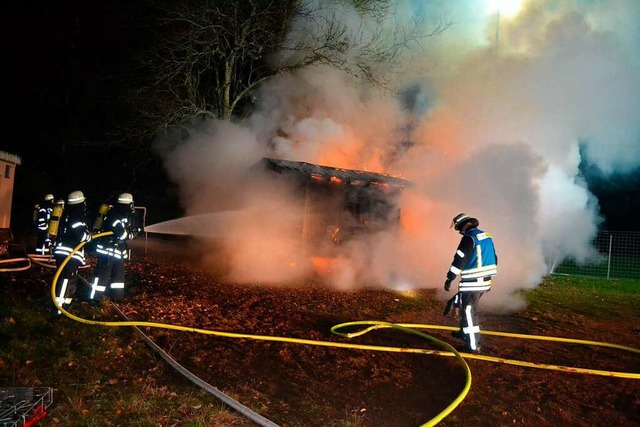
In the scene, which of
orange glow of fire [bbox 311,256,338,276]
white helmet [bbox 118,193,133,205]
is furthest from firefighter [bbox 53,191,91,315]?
orange glow of fire [bbox 311,256,338,276]

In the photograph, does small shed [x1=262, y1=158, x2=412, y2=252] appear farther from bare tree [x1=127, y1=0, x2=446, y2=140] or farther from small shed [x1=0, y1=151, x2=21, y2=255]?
small shed [x1=0, y1=151, x2=21, y2=255]

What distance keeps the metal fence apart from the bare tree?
34.2ft

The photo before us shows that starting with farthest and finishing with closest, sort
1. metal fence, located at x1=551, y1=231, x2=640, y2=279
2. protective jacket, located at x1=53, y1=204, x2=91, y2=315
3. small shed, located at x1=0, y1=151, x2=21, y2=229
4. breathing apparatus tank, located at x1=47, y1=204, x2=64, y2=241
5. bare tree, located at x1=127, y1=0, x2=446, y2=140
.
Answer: metal fence, located at x1=551, y1=231, x2=640, y2=279 < bare tree, located at x1=127, y1=0, x2=446, y2=140 < small shed, located at x1=0, y1=151, x2=21, y2=229 < breathing apparatus tank, located at x1=47, y1=204, x2=64, y2=241 < protective jacket, located at x1=53, y1=204, x2=91, y2=315

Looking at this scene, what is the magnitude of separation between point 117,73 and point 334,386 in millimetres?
16604

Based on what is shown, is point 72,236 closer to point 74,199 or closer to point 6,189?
point 74,199

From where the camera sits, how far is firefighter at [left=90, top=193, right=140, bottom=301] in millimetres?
7359

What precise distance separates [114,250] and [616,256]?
17.9m

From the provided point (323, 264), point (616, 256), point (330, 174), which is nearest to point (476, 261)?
point (323, 264)

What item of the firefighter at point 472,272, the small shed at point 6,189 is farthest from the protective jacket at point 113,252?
the small shed at point 6,189

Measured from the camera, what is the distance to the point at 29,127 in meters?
21.1

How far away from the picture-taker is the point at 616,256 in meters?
17.4

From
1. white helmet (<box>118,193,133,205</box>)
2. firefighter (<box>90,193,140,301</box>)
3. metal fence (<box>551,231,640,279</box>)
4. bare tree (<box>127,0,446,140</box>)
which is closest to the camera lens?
firefighter (<box>90,193,140,301</box>)

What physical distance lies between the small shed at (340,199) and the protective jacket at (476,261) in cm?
706

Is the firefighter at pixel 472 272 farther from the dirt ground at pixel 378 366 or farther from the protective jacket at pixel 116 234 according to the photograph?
the protective jacket at pixel 116 234
